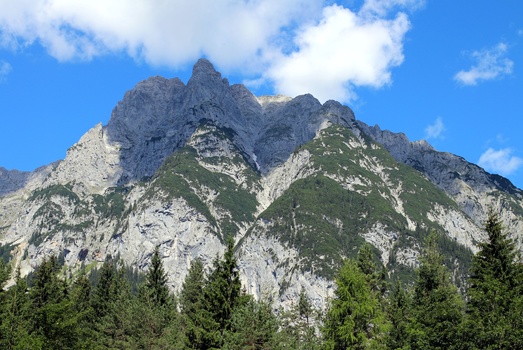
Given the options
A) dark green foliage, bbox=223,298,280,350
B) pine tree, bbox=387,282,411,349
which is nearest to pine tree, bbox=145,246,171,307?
pine tree, bbox=387,282,411,349

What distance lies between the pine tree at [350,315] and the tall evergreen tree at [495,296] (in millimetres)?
8377

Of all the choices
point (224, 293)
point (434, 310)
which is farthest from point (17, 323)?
point (434, 310)

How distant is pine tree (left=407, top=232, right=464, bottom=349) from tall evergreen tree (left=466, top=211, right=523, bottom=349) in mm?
1812

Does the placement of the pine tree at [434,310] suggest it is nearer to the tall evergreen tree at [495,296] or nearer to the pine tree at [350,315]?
the tall evergreen tree at [495,296]

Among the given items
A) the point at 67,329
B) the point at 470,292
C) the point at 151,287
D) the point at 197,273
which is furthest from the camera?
the point at 197,273

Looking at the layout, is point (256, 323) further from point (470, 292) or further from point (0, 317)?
point (0, 317)

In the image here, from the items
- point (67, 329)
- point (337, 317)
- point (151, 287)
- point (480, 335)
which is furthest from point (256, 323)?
point (151, 287)

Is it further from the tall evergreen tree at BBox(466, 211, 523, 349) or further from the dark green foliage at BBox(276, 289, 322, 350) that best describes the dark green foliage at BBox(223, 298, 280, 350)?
the tall evergreen tree at BBox(466, 211, 523, 349)

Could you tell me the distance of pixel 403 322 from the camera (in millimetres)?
60500

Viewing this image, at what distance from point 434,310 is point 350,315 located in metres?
11.1

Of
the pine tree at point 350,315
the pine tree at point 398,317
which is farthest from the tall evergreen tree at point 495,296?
the pine tree at point 398,317

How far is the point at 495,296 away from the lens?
44.6 meters

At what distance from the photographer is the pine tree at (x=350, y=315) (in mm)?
40406

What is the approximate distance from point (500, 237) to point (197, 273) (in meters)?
48.5
